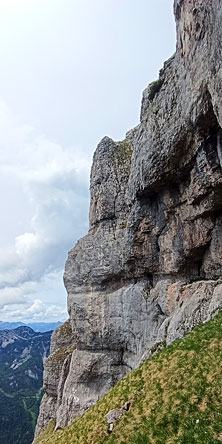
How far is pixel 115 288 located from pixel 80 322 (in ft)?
30.1

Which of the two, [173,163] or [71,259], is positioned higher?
[173,163]

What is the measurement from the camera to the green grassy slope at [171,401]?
15.4 metres


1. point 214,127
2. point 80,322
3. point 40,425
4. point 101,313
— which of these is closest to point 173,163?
point 214,127

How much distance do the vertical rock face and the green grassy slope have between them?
5.33 m

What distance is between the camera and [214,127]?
26.0 meters

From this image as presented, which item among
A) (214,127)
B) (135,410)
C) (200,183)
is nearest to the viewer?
(135,410)

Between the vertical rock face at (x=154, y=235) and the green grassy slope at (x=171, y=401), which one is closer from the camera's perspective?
the green grassy slope at (x=171, y=401)

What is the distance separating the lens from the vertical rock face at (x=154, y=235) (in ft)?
83.7

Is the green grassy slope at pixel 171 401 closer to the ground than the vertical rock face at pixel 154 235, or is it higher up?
closer to the ground

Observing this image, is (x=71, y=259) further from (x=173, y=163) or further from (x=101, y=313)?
(x=173, y=163)

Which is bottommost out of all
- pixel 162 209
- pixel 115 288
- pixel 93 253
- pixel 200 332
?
pixel 200 332

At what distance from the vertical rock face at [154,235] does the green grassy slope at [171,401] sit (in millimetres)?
5334

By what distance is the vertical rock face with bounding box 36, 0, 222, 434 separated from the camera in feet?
83.7

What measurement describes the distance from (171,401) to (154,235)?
25.5 metres
